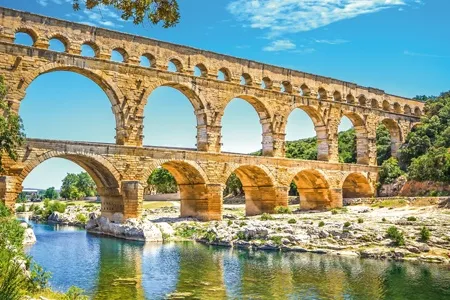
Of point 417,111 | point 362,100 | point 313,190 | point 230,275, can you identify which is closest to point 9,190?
point 230,275

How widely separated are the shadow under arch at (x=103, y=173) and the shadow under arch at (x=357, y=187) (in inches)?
875

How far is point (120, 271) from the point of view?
1833 cm

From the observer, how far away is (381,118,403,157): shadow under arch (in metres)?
47.7

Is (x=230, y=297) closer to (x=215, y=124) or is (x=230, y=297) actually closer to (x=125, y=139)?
(x=125, y=139)

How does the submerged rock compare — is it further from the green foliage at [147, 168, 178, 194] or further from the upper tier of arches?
the green foliage at [147, 168, 178, 194]

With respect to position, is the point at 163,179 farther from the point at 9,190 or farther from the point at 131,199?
the point at 9,190

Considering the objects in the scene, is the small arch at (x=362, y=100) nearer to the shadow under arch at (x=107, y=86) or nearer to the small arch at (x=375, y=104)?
the small arch at (x=375, y=104)

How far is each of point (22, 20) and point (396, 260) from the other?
23.3 m

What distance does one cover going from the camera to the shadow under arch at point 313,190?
39.3 m

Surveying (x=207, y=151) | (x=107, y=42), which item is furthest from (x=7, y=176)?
(x=207, y=151)

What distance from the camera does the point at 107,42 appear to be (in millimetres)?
30078

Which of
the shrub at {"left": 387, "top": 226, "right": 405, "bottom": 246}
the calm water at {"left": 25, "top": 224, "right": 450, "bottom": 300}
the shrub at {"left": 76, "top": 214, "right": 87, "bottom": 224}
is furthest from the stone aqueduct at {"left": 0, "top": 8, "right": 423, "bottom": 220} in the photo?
the shrub at {"left": 387, "top": 226, "right": 405, "bottom": 246}

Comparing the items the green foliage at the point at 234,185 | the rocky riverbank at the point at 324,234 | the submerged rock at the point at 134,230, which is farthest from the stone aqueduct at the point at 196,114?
the green foliage at the point at 234,185

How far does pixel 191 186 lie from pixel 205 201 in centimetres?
174
